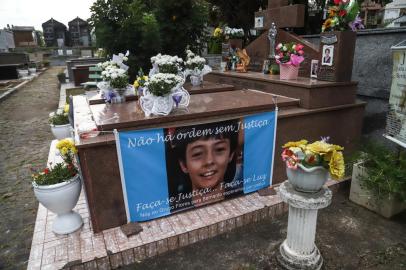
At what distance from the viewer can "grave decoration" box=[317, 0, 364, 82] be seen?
4.46m

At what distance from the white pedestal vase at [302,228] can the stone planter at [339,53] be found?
2550 millimetres

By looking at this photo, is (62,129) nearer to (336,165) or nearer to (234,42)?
(234,42)

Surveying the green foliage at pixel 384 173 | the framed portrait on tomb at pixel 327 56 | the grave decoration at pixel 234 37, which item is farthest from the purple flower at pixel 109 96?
the grave decoration at pixel 234 37

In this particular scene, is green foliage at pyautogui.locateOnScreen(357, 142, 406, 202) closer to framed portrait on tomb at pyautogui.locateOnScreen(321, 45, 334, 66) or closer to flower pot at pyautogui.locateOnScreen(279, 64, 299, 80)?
framed portrait on tomb at pyautogui.locateOnScreen(321, 45, 334, 66)

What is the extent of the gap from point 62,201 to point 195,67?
3958mm

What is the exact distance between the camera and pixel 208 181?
385cm

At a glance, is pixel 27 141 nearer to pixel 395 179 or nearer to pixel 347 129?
pixel 347 129

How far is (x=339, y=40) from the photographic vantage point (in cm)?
456

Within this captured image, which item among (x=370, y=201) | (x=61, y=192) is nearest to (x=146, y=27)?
(x=61, y=192)

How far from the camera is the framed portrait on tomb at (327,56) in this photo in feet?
15.4

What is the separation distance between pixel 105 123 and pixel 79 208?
139 centimetres

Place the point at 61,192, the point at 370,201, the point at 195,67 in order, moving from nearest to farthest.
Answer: the point at 61,192, the point at 370,201, the point at 195,67

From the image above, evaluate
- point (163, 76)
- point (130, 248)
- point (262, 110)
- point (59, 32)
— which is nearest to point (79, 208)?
point (130, 248)

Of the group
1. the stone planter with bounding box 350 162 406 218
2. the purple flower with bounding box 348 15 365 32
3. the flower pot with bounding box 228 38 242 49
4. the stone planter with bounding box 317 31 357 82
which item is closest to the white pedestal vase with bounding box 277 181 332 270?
the stone planter with bounding box 350 162 406 218
